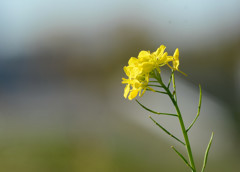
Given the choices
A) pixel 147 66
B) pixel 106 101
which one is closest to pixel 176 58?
pixel 147 66

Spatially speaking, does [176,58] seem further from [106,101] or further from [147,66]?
[106,101]

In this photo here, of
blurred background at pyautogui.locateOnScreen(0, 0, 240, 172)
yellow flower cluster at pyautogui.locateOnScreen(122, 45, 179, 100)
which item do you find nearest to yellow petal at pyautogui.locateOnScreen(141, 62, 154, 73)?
yellow flower cluster at pyautogui.locateOnScreen(122, 45, 179, 100)

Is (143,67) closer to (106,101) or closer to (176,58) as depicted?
(176,58)

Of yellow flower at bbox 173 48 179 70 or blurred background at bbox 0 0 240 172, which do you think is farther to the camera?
blurred background at bbox 0 0 240 172

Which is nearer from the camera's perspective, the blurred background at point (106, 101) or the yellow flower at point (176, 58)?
the yellow flower at point (176, 58)

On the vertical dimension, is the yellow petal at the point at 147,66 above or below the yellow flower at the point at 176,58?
below

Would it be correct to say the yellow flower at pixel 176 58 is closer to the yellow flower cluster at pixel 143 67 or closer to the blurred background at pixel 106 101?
the yellow flower cluster at pixel 143 67

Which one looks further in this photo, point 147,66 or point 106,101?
point 106,101

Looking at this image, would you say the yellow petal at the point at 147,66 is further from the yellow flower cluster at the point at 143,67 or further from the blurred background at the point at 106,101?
the blurred background at the point at 106,101

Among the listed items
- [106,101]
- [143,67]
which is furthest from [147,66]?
[106,101]

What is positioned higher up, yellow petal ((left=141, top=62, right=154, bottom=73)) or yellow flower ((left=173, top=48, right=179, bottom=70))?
yellow flower ((left=173, top=48, right=179, bottom=70))

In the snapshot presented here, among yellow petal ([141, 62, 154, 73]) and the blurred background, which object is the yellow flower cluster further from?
the blurred background

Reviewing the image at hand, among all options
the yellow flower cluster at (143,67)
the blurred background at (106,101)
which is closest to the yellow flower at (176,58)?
the yellow flower cluster at (143,67)
